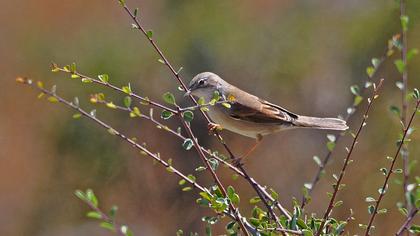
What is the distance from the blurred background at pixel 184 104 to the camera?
6.45 m

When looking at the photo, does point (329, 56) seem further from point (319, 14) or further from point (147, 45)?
point (147, 45)

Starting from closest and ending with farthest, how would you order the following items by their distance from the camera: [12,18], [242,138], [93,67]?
[242,138] → [93,67] → [12,18]

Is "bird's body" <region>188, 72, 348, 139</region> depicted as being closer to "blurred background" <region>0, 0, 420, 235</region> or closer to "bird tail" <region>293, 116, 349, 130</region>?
"bird tail" <region>293, 116, 349, 130</region>

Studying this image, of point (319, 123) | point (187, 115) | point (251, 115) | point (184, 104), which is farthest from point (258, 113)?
point (184, 104)

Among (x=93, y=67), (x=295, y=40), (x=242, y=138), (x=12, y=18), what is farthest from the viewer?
(x=12, y=18)

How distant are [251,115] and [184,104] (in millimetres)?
2680

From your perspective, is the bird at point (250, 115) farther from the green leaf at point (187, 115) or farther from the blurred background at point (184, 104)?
the blurred background at point (184, 104)

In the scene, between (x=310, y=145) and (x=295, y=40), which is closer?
(x=310, y=145)

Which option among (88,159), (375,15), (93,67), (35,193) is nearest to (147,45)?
(93,67)

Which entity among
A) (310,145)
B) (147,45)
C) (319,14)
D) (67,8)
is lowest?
(310,145)

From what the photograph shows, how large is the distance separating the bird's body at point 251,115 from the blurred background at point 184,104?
249cm

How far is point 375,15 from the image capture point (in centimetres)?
697

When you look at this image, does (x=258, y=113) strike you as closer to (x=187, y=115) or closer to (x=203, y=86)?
(x=203, y=86)

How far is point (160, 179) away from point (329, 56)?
2.47m
